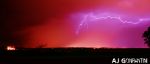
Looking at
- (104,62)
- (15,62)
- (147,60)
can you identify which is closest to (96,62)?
(104,62)

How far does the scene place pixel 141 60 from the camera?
1628cm

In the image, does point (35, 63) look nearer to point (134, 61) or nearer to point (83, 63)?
point (83, 63)

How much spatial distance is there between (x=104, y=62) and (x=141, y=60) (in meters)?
1.96

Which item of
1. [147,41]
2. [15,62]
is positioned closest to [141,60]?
[15,62]

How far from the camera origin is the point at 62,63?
17.1 meters

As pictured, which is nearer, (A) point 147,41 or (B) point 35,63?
(B) point 35,63

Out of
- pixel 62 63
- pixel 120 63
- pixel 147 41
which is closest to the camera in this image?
pixel 120 63

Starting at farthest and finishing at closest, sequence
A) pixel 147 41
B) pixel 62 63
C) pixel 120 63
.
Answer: pixel 147 41 < pixel 62 63 < pixel 120 63

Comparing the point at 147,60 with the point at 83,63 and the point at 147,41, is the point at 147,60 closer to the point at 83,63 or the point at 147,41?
the point at 83,63

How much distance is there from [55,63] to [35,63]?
106cm

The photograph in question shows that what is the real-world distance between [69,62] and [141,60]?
3.82 meters

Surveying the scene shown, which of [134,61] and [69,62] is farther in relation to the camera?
[69,62]

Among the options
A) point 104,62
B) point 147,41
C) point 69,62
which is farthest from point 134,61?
point 147,41

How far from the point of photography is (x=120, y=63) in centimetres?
1605
